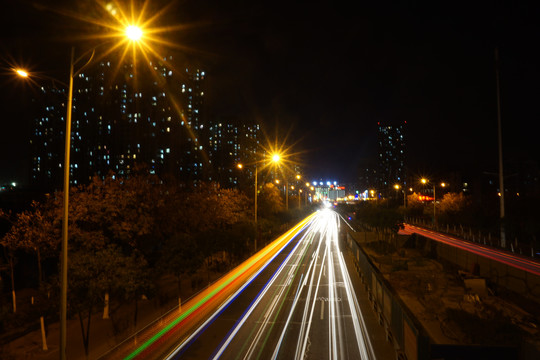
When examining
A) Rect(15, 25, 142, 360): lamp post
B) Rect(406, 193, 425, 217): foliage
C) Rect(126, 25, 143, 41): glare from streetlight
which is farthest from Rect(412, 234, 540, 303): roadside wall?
Rect(406, 193, 425, 217): foliage

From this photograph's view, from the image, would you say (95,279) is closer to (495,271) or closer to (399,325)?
(399,325)

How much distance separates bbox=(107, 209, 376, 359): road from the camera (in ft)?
32.6

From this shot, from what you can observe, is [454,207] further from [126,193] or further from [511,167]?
[511,167]

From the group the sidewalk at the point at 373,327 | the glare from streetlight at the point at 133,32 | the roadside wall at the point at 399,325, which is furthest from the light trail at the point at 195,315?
the glare from streetlight at the point at 133,32

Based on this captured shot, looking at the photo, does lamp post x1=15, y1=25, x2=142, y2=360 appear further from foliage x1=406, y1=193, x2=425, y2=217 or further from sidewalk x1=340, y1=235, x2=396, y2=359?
foliage x1=406, y1=193, x2=425, y2=217

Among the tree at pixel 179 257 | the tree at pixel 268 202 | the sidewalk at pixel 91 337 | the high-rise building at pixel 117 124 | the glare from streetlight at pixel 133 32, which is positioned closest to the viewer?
the glare from streetlight at pixel 133 32

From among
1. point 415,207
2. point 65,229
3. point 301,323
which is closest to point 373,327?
point 301,323

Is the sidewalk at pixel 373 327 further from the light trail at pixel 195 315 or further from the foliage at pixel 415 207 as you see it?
the foliage at pixel 415 207

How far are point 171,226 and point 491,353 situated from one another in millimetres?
15665

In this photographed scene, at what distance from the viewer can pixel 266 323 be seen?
1242 cm

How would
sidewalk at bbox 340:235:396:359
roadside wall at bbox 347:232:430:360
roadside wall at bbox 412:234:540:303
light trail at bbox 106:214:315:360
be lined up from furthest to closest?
1. roadside wall at bbox 412:234:540:303
2. sidewalk at bbox 340:235:396:359
3. light trail at bbox 106:214:315:360
4. roadside wall at bbox 347:232:430:360

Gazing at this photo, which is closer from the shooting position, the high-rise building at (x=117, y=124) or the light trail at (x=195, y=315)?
the light trail at (x=195, y=315)

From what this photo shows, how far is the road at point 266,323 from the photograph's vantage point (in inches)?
391

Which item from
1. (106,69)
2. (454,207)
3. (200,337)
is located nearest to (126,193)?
(200,337)
